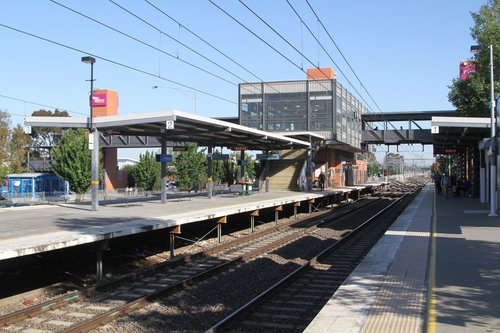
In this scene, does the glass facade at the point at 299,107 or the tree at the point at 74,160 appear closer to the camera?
the tree at the point at 74,160

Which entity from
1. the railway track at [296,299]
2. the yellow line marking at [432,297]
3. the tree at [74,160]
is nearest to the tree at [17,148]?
the tree at [74,160]

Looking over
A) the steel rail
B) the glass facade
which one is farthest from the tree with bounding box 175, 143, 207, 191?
the steel rail

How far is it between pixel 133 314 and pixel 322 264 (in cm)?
551

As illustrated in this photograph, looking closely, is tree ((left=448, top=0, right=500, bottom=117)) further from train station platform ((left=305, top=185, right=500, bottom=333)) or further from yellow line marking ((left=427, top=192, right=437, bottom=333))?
yellow line marking ((left=427, top=192, right=437, bottom=333))

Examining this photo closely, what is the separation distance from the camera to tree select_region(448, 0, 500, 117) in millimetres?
25286

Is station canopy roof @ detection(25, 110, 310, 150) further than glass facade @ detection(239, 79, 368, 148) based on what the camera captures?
No

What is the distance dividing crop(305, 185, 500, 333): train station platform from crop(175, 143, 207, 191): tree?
3391cm

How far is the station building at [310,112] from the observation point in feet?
139

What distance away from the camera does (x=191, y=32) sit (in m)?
13.7

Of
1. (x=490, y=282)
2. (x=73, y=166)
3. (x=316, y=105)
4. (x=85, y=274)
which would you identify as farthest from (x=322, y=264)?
(x=316, y=105)

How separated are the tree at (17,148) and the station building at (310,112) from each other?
88.6ft

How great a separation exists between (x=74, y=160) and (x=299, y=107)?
18963 millimetres

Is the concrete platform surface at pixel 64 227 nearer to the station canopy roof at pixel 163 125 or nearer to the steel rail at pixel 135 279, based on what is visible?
the steel rail at pixel 135 279

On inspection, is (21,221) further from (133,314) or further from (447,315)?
(447,315)
